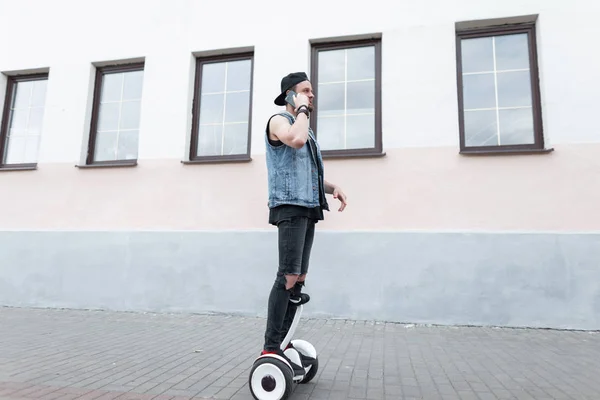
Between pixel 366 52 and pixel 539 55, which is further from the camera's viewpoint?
pixel 366 52

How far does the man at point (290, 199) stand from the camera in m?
2.36

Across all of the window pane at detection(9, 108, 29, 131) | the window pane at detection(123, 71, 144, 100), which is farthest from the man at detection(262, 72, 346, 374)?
the window pane at detection(9, 108, 29, 131)

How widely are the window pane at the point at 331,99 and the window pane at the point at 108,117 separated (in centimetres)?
311

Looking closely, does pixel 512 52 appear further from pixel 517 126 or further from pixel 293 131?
pixel 293 131

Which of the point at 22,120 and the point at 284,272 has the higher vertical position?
the point at 22,120

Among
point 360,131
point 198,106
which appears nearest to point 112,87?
point 198,106

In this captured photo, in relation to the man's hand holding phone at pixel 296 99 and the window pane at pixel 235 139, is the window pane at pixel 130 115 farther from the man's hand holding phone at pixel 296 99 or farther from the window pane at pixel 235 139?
the man's hand holding phone at pixel 296 99

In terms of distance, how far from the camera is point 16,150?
21.4ft

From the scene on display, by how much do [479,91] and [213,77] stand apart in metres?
3.60

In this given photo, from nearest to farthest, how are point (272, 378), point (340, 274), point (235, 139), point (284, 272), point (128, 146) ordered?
1. point (272, 378)
2. point (284, 272)
3. point (340, 274)
4. point (235, 139)
5. point (128, 146)

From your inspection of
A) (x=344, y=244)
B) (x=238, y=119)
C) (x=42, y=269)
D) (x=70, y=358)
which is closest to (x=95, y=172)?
(x=42, y=269)

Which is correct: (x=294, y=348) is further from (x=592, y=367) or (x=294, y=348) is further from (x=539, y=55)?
(x=539, y=55)

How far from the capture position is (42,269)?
5.85m

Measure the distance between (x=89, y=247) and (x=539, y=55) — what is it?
6.31 meters
